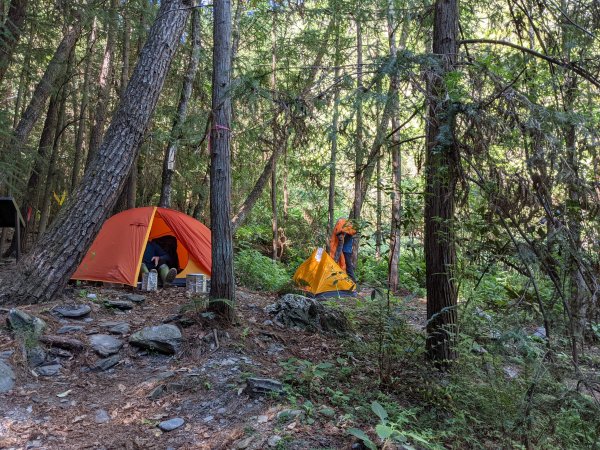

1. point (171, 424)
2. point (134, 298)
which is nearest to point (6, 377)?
point (171, 424)

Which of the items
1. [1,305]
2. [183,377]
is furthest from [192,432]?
[1,305]

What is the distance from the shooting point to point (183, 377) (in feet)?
14.6

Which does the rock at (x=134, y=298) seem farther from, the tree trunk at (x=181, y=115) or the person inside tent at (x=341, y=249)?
the person inside tent at (x=341, y=249)

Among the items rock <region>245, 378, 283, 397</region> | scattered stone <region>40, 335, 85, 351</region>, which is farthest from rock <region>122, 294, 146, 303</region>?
rock <region>245, 378, 283, 397</region>

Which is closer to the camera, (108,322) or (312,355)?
(312,355)

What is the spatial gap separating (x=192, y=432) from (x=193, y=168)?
9.35 m

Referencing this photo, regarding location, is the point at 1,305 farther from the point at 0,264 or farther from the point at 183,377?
the point at 0,264

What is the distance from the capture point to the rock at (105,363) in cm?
470

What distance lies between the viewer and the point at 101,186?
20.7ft

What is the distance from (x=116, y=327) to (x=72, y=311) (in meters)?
0.66

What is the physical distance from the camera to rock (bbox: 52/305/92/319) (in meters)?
5.60

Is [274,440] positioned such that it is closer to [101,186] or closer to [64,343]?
[64,343]

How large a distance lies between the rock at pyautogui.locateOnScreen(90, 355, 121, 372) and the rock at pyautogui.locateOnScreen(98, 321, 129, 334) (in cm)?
56

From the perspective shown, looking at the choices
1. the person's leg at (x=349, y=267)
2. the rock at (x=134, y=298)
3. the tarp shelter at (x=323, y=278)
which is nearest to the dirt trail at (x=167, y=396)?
the rock at (x=134, y=298)
